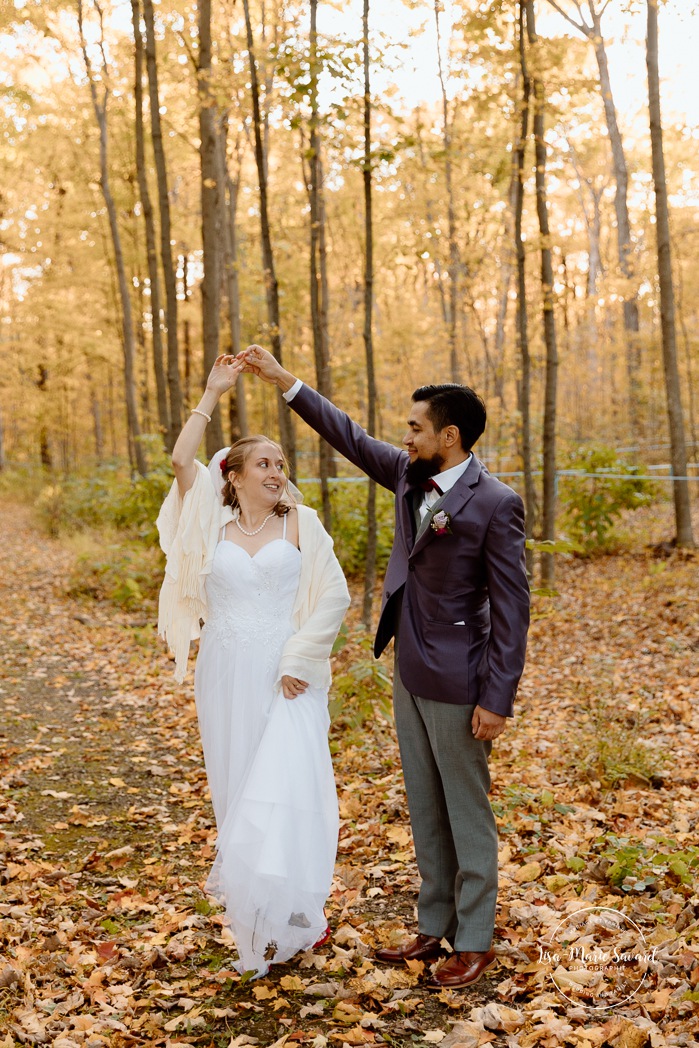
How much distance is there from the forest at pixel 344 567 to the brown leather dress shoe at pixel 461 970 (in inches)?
2.9

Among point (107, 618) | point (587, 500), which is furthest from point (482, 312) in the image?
point (107, 618)

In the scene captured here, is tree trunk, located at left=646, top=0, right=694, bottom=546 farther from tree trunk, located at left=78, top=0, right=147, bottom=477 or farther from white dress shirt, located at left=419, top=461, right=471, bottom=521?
tree trunk, located at left=78, top=0, right=147, bottom=477

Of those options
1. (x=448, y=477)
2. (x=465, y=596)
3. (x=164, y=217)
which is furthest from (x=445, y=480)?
(x=164, y=217)

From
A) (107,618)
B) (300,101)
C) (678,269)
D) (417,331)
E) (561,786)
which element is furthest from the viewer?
(417,331)

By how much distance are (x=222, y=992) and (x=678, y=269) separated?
1938cm

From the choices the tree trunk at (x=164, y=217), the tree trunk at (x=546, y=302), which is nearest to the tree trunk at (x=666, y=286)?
the tree trunk at (x=546, y=302)

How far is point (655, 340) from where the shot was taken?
19875 millimetres

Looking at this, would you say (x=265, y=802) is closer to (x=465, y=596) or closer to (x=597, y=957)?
(x=465, y=596)

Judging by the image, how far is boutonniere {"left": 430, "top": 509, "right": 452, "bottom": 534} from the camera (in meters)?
3.40

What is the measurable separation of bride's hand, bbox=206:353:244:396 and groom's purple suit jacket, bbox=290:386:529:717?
0.83 m

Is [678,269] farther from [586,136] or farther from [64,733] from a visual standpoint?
[64,733]

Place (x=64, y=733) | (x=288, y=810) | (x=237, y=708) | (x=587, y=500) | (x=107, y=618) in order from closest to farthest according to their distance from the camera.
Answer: (x=288, y=810) < (x=237, y=708) < (x=64, y=733) < (x=107, y=618) < (x=587, y=500)

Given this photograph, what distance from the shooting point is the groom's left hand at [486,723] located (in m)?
3.37

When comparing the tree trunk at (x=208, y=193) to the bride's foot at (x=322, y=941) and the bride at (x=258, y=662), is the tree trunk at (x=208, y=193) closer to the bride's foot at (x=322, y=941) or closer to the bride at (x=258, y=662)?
the bride at (x=258, y=662)
